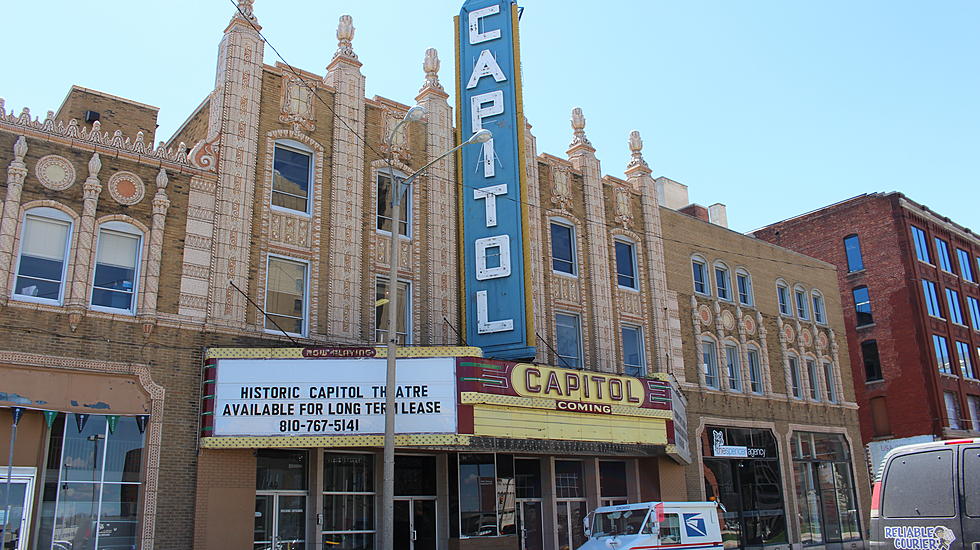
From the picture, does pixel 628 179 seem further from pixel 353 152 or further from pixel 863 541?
pixel 863 541

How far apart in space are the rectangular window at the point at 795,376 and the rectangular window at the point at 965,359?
59.2 ft

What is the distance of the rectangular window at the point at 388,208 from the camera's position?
2383 cm

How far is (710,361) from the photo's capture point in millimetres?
32000

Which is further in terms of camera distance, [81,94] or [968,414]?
[968,414]

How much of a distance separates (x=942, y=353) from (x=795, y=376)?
54.0 feet

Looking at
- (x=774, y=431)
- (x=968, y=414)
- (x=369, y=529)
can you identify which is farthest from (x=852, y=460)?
(x=369, y=529)

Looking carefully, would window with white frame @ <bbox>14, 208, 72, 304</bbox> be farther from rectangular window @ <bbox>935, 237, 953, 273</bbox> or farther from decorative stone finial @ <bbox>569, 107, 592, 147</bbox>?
rectangular window @ <bbox>935, 237, 953, 273</bbox>

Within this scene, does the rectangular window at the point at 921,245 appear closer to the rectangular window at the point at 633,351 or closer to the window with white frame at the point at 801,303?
the window with white frame at the point at 801,303

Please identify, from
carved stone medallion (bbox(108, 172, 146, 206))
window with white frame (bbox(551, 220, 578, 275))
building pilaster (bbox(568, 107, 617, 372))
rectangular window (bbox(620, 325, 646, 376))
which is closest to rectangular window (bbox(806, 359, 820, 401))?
rectangular window (bbox(620, 325, 646, 376))

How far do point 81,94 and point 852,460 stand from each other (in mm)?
32779

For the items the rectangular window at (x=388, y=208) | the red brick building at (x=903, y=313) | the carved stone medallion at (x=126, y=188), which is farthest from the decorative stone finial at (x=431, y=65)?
the red brick building at (x=903, y=313)

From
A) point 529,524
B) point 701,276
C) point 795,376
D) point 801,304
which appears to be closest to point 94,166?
point 529,524

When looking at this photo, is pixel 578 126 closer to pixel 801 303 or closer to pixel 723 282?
pixel 723 282

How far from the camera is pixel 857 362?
47844 mm
